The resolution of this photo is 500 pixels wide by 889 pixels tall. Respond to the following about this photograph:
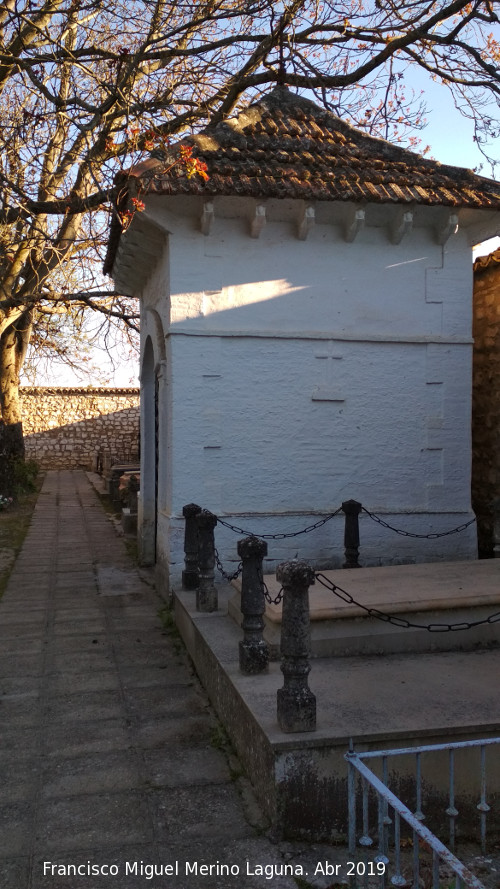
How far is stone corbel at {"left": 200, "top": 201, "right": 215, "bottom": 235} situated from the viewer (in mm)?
6555

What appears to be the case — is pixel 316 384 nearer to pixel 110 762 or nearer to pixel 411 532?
pixel 411 532

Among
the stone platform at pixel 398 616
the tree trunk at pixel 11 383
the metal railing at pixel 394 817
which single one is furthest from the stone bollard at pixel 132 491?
the metal railing at pixel 394 817

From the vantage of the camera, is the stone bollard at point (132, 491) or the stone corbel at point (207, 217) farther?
the stone bollard at point (132, 491)

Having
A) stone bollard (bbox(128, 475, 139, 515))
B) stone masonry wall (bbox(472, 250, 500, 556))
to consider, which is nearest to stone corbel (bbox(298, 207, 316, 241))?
stone masonry wall (bbox(472, 250, 500, 556))

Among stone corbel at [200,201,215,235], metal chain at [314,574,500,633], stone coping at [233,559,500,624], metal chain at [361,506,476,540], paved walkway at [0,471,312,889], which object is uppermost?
stone corbel at [200,201,215,235]

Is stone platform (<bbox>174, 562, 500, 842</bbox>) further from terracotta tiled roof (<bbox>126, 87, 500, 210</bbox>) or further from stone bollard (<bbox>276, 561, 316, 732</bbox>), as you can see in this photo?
terracotta tiled roof (<bbox>126, 87, 500, 210</bbox>)

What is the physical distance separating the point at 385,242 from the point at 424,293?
2.29 feet

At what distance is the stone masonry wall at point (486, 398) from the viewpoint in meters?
8.21

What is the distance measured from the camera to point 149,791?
12.1 feet

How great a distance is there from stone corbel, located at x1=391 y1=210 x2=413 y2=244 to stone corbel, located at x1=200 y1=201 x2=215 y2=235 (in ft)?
6.39

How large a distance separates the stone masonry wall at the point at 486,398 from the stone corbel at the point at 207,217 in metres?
3.56

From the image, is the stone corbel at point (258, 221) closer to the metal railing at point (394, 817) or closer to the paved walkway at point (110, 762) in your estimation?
the paved walkway at point (110, 762)

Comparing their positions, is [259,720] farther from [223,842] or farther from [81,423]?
[81,423]

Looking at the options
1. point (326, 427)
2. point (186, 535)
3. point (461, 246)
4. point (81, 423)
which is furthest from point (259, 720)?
point (81, 423)
